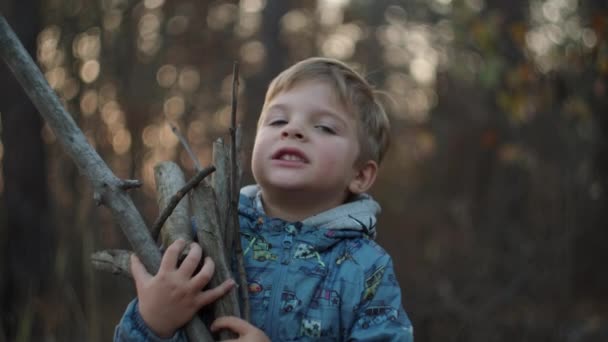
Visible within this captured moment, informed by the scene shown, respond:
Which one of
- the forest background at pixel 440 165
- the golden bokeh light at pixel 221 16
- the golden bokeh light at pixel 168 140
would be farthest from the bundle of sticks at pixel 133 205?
the golden bokeh light at pixel 221 16

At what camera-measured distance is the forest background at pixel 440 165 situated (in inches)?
206

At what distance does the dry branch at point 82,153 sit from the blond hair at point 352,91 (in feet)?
2.15

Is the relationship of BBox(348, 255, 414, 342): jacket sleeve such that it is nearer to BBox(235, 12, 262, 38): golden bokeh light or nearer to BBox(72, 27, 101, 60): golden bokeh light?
BBox(72, 27, 101, 60): golden bokeh light

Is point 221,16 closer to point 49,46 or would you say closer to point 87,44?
point 87,44

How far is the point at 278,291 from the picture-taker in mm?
1978

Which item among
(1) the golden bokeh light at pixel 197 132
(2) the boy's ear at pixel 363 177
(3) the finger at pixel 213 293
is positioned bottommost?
(1) the golden bokeh light at pixel 197 132

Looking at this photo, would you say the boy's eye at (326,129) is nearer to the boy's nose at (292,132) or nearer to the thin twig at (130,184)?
the boy's nose at (292,132)

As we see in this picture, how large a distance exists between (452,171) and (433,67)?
6.07 ft

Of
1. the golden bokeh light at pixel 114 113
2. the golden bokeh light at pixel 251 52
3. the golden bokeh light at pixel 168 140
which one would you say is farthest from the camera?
the golden bokeh light at pixel 251 52

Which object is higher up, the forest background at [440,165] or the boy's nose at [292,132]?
the boy's nose at [292,132]

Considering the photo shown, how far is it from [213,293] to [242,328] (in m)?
0.11

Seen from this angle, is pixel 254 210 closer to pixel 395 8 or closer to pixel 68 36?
pixel 68 36

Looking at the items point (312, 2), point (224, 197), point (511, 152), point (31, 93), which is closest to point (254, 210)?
point (224, 197)

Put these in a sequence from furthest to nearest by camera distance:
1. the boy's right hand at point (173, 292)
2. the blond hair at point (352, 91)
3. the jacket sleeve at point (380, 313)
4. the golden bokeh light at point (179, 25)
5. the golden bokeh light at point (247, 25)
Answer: the golden bokeh light at point (247, 25), the golden bokeh light at point (179, 25), the blond hair at point (352, 91), the jacket sleeve at point (380, 313), the boy's right hand at point (173, 292)
